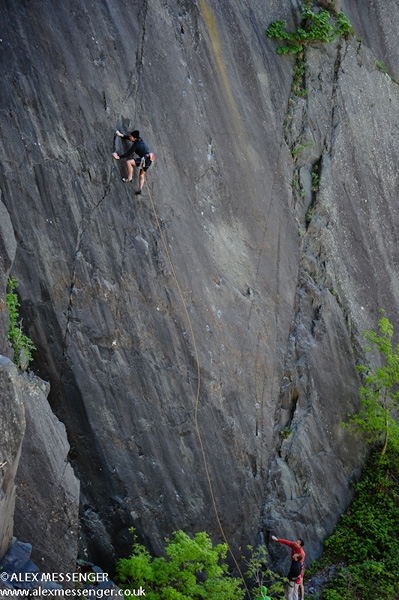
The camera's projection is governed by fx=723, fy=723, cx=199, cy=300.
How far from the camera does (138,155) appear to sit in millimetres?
13156

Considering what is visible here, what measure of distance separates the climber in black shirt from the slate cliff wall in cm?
25

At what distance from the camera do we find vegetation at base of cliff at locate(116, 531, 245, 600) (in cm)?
1190

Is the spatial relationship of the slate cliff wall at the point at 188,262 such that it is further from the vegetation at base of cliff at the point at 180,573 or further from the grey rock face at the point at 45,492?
the grey rock face at the point at 45,492

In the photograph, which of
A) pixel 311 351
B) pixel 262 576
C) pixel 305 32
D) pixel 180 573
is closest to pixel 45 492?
pixel 180 573

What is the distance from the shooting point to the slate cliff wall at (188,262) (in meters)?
12.7

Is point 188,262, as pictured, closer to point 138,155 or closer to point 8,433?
point 138,155

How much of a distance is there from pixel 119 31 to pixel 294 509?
32.9ft

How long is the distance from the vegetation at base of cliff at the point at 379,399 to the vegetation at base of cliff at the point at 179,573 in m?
4.79

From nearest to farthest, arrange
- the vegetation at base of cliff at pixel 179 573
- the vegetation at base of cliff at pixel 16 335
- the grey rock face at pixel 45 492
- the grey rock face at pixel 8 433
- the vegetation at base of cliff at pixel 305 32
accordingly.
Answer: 1. the grey rock face at pixel 8 433
2. the grey rock face at pixel 45 492
3. the vegetation at base of cliff at pixel 16 335
4. the vegetation at base of cliff at pixel 179 573
5. the vegetation at base of cliff at pixel 305 32

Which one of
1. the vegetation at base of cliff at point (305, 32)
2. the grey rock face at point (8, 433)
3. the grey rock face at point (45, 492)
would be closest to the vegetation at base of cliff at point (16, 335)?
the grey rock face at point (45, 492)

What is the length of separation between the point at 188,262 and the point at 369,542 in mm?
6822

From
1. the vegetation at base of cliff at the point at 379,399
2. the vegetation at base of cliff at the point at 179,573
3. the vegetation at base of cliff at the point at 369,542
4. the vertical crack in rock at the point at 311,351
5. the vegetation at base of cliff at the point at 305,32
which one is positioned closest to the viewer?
the vegetation at base of cliff at the point at 179,573

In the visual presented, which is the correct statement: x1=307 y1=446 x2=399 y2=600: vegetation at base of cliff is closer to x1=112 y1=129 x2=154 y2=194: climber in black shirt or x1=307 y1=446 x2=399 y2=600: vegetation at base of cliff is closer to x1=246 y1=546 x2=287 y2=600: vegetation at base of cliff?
x1=246 y1=546 x2=287 y2=600: vegetation at base of cliff

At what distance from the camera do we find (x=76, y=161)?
12883mm
